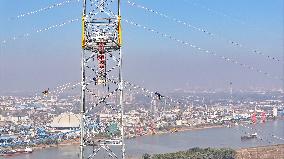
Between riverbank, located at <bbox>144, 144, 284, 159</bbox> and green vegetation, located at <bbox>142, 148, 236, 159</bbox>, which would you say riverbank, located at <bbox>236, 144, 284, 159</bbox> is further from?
green vegetation, located at <bbox>142, 148, 236, 159</bbox>

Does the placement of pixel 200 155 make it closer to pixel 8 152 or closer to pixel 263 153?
pixel 263 153

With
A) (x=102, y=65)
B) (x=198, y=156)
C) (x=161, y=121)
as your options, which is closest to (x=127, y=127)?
(x=161, y=121)

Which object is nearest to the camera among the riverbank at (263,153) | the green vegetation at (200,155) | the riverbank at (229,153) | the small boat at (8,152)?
the green vegetation at (200,155)

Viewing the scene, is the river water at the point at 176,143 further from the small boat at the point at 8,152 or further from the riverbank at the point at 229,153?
the riverbank at the point at 229,153

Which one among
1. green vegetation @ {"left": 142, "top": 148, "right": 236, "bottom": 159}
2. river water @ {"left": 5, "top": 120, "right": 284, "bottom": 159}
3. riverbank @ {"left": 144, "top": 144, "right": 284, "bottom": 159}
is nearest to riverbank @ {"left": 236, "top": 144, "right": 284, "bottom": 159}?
riverbank @ {"left": 144, "top": 144, "right": 284, "bottom": 159}

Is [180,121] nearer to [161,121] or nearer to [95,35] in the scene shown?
[161,121]

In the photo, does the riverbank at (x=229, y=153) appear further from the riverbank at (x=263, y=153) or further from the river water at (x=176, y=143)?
the river water at (x=176, y=143)

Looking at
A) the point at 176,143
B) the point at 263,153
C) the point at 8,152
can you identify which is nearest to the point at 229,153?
the point at 263,153

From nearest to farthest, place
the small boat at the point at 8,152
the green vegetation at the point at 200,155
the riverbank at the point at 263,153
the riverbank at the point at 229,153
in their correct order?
1. the green vegetation at the point at 200,155
2. the riverbank at the point at 229,153
3. the riverbank at the point at 263,153
4. the small boat at the point at 8,152

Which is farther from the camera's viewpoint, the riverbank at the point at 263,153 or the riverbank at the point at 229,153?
the riverbank at the point at 263,153

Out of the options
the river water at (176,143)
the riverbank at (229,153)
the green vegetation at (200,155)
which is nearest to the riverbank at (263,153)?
the riverbank at (229,153)

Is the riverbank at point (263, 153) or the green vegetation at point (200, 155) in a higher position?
the green vegetation at point (200, 155)
